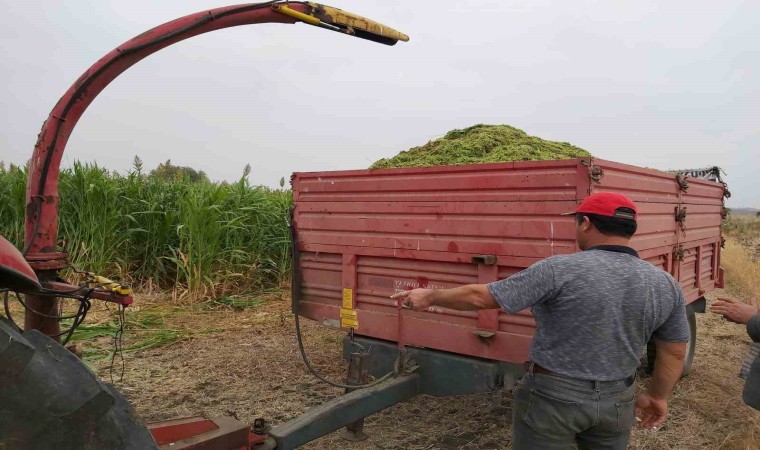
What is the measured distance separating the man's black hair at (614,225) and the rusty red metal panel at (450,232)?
19.3 inches

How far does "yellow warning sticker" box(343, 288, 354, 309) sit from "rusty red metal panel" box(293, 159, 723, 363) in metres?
0.04

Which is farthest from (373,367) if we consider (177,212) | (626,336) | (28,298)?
(177,212)

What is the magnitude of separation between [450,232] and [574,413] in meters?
1.31

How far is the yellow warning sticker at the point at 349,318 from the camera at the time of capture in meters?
3.59

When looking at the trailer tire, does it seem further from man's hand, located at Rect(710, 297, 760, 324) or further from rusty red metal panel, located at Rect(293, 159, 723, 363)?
man's hand, located at Rect(710, 297, 760, 324)

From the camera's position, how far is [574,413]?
2.10 metres

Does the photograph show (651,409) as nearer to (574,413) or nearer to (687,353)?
(574,413)

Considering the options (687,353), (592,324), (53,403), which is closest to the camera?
(53,403)

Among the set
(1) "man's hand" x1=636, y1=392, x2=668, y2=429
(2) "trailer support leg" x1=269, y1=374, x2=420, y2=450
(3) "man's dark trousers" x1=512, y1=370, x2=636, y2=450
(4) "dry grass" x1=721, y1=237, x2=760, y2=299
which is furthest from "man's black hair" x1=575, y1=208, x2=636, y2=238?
(4) "dry grass" x1=721, y1=237, x2=760, y2=299

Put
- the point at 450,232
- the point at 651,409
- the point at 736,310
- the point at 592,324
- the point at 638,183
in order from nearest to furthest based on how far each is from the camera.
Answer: the point at 592,324
the point at 651,409
the point at 736,310
the point at 450,232
the point at 638,183

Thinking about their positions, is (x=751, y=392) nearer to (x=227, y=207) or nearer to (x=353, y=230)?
(x=353, y=230)

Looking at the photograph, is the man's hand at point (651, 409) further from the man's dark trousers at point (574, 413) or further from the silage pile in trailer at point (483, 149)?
the silage pile in trailer at point (483, 149)

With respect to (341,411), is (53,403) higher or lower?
higher

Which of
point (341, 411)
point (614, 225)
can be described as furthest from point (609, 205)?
point (341, 411)
